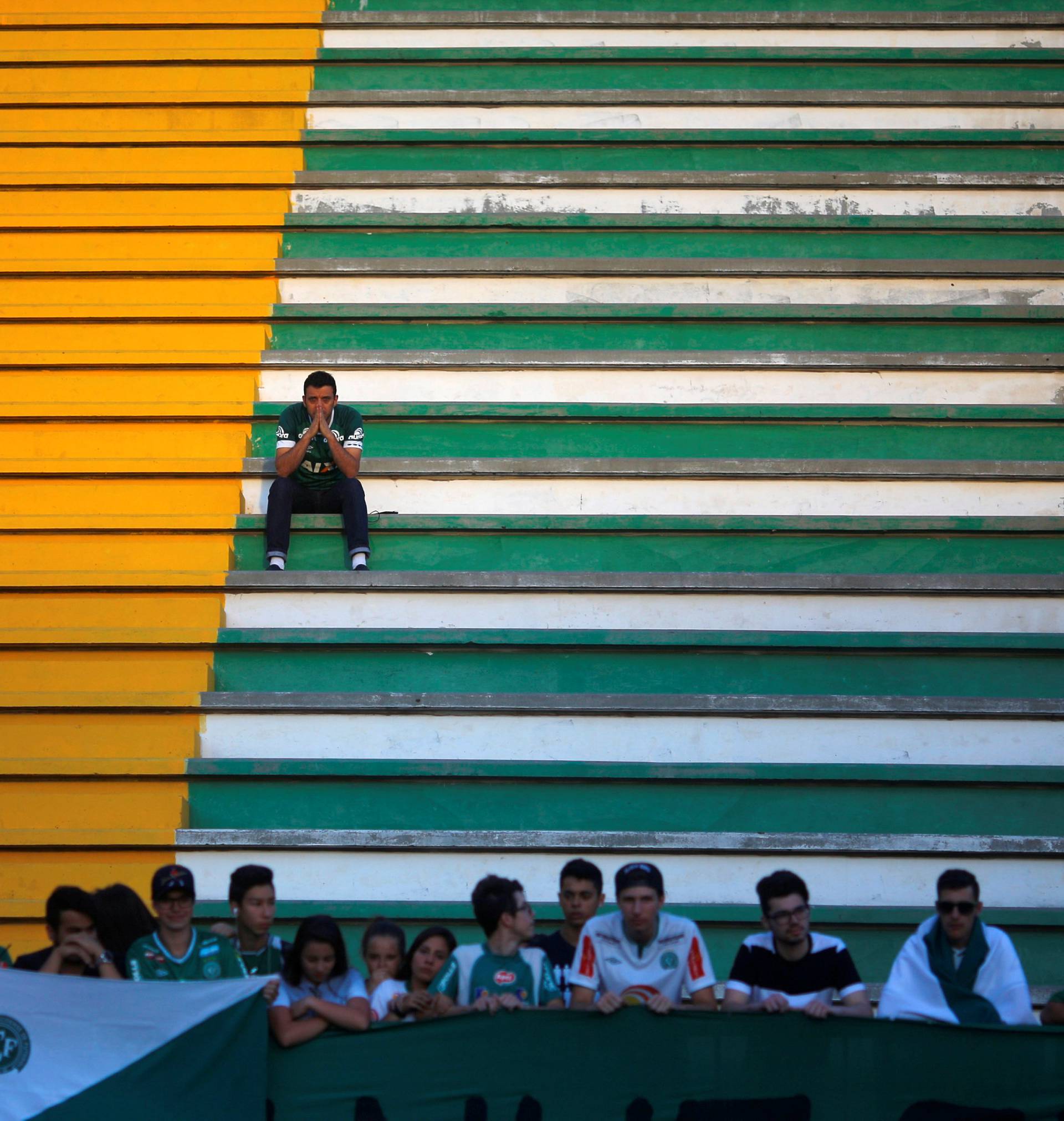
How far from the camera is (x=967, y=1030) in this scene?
3.95 m

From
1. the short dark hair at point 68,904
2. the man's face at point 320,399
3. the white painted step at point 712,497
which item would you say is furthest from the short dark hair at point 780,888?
the man's face at point 320,399

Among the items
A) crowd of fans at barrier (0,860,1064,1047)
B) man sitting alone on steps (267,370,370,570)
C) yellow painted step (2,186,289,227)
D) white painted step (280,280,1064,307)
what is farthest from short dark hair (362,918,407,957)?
yellow painted step (2,186,289,227)

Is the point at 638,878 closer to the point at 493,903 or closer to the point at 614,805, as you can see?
the point at 493,903

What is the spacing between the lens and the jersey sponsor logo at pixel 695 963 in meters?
4.38

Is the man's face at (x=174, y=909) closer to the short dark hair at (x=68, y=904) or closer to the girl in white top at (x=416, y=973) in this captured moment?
the short dark hair at (x=68, y=904)

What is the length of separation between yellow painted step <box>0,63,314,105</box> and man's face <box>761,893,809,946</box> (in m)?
6.09

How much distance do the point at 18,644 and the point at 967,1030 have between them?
4203 mm

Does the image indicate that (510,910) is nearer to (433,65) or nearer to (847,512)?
(847,512)

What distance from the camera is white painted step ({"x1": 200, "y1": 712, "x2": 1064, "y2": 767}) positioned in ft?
20.3

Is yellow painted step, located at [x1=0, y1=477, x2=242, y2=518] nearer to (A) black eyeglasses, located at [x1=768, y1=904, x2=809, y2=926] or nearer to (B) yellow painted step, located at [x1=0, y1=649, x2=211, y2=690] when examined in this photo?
(B) yellow painted step, located at [x1=0, y1=649, x2=211, y2=690]

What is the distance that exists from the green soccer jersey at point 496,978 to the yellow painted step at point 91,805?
1954 mm

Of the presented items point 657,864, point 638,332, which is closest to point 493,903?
point 657,864

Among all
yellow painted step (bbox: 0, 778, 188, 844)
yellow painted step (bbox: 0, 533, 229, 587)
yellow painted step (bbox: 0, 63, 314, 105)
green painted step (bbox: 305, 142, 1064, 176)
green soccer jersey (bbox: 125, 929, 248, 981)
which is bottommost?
green soccer jersey (bbox: 125, 929, 248, 981)

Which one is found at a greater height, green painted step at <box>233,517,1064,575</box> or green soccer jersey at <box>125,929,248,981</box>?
green painted step at <box>233,517,1064,575</box>
